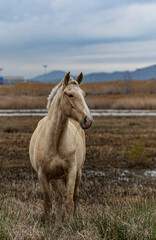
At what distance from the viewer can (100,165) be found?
1005 cm

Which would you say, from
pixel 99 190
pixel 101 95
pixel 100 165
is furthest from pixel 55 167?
pixel 101 95

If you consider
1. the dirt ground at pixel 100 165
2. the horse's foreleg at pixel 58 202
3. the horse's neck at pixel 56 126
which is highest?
the horse's neck at pixel 56 126

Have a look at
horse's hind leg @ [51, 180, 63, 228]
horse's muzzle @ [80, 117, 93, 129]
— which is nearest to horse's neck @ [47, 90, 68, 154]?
horse's muzzle @ [80, 117, 93, 129]

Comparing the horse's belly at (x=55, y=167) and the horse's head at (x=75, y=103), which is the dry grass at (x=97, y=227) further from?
the horse's head at (x=75, y=103)

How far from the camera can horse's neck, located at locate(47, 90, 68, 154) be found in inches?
194

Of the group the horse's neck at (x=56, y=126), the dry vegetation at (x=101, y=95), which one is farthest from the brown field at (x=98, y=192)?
the dry vegetation at (x=101, y=95)

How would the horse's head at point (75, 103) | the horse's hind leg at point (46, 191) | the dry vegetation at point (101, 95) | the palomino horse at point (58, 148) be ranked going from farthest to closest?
the dry vegetation at point (101, 95)
the horse's hind leg at point (46, 191)
the palomino horse at point (58, 148)
the horse's head at point (75, 103)

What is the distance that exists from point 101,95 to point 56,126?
1558 inches

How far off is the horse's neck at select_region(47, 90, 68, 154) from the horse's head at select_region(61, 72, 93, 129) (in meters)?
0.24

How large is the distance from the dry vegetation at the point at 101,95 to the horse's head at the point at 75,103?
27.6 metres

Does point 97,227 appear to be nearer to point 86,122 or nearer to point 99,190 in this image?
point 86,122

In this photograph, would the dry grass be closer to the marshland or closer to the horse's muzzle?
the marshland

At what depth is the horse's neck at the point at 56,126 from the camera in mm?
4938

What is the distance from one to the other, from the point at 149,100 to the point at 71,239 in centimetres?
2942
